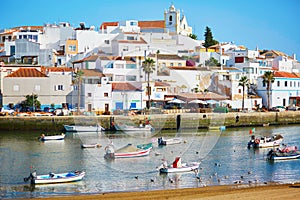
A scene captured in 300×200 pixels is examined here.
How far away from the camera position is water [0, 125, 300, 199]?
25844mm

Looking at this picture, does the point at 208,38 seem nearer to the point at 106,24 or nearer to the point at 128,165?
the point at 106,24

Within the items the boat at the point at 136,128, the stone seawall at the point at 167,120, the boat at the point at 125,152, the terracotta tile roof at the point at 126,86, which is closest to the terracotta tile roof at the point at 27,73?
the terracotta tile roof at the point at 126,86

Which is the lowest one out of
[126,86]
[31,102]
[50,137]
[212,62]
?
[50,137]

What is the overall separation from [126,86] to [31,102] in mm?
9652

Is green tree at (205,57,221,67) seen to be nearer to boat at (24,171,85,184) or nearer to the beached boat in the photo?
the beached boat

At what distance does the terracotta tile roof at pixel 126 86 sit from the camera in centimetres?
5778

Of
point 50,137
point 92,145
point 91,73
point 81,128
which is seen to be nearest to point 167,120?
point 81,128

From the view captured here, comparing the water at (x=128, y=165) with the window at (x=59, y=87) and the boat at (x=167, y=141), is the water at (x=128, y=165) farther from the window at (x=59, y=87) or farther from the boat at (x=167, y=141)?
the window at (x=59, y=87)

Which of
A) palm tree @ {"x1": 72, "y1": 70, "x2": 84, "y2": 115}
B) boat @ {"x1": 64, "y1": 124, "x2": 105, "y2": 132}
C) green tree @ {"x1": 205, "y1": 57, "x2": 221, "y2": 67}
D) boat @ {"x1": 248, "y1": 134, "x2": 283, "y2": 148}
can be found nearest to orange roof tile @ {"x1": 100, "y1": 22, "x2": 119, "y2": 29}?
green tree @ {"x1": 205, "y1": 57, "x2": 221, "y2": 67}

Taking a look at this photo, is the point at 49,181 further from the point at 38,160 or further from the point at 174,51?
the point at 174,51

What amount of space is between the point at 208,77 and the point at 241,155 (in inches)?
1282

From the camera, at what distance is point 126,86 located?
2340 inches

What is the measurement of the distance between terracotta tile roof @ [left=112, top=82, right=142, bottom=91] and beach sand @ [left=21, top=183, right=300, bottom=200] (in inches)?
1328

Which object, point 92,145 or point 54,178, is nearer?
point 54,178
